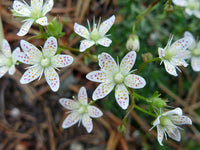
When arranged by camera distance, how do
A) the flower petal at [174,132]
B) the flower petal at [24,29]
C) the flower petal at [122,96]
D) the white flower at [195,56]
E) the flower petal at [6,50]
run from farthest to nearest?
the white flower at [195,56]
the flower petal at [6,50]
the flower petal at [174,132]
the flower petal at [24,29]
the flower petal at [122,96]

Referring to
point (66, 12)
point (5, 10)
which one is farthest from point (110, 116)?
point (5, 10)

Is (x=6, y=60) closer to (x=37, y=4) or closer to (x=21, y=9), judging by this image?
(x=21, y=9)

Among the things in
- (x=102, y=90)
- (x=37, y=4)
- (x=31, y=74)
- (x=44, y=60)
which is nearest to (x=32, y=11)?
(x=37, y=4)

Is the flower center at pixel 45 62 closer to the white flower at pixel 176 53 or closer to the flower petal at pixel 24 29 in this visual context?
the flower petal at pixel 24 29

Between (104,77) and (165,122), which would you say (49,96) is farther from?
(165,122)

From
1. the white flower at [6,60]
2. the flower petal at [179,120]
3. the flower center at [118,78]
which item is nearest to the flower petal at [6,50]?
the white flower at [6,60]

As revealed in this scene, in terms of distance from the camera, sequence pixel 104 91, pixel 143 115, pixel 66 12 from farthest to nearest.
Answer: pixel 66 12
pixel 143 115
pixel 104 91
